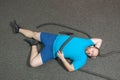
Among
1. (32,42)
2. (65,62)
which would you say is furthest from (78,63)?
(32,42)

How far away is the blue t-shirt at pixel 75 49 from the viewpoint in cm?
175

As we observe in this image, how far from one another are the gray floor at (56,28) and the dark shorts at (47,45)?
10 centimetres

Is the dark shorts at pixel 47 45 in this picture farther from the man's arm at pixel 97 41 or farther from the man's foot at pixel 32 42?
the man's arm at pixel 97 41

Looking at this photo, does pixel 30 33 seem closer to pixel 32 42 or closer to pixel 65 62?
pixel 32 42

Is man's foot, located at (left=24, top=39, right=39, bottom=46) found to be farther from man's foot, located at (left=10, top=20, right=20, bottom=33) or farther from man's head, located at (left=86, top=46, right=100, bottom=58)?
man's head, located at (left=86, top=46, right=100, bottom=58)

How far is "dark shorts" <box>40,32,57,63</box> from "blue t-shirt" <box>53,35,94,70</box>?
0.04 m

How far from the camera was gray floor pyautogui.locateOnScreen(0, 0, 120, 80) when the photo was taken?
1.80 m

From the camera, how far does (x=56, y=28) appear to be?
2.05 m

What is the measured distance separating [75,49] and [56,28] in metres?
0.38

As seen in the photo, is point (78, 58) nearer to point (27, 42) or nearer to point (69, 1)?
point (27, 42)

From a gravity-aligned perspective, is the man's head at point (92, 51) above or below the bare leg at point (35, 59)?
above

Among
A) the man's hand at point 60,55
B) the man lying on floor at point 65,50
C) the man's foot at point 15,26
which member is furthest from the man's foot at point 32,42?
the man's hand at point 60,55

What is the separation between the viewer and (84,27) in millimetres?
2078

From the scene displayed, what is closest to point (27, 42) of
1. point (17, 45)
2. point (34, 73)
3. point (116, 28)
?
point (17, 45)
